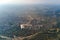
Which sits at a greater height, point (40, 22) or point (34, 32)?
point (40, 22)

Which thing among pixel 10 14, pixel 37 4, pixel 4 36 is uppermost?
pixel 37 4

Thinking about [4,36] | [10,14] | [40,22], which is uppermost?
[10,14]

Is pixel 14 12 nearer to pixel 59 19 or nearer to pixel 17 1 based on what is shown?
pixel 17 1

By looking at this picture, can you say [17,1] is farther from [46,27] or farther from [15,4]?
[46,27]

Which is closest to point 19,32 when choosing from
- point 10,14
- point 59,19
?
point 10,14

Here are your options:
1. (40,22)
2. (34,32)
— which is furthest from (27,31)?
(40,22)

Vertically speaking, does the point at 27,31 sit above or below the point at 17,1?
below
